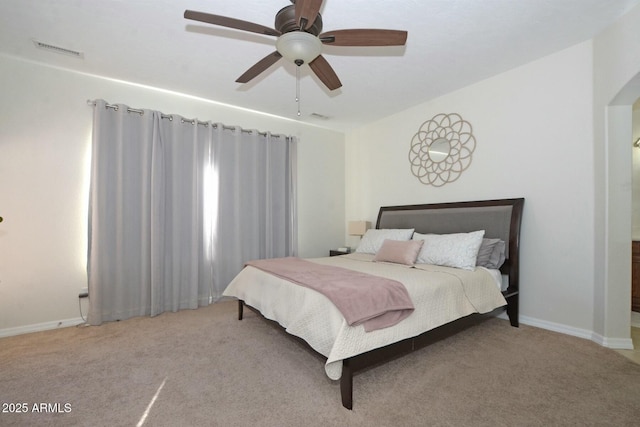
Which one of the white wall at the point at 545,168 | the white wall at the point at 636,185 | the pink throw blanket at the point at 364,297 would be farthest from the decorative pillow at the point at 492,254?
the white wall at the point at 636,185

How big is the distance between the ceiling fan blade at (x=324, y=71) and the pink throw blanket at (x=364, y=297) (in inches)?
63.1

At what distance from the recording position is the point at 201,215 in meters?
3.77

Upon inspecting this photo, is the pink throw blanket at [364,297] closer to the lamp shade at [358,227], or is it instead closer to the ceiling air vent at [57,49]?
the lamp shade at [358,227]

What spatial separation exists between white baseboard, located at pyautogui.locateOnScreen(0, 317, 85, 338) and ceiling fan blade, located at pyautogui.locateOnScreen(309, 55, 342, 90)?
11.5ft

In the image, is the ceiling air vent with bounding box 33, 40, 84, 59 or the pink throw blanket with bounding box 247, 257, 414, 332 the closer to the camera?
the pink throw blanket with bounding box 247, 257, 414, 332

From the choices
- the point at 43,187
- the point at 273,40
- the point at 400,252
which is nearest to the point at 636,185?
the point at 400,252

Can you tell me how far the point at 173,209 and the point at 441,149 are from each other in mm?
3502

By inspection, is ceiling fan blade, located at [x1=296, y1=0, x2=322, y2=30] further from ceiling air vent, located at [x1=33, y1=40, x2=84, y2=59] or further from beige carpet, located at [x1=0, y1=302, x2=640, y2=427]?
ceiling air vent, located at [x1=33, y1=40, x2=84, y2=59]

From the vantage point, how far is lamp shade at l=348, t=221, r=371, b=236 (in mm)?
4684

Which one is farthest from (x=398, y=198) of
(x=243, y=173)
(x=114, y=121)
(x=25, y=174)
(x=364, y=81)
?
(x=25, y=174)

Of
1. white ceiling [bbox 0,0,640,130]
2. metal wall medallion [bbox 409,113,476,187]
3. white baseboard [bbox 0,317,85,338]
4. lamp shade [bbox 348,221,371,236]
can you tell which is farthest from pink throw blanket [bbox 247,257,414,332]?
white baseboard [bbox 0,317,85,338]

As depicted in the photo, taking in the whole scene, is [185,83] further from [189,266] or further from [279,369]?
[279,369]

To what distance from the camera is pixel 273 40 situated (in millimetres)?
2570

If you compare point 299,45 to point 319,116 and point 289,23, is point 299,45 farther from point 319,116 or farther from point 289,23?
point 319,116
